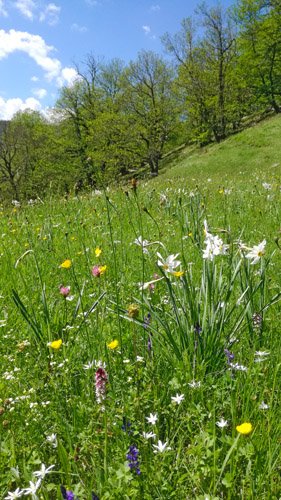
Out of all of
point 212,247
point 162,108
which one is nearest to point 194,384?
point 212,247

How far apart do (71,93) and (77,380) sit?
4692 cm

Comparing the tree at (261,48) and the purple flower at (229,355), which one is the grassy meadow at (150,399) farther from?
the tree at (261,48)

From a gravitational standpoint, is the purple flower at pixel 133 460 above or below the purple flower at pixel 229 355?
below

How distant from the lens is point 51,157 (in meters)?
41.6

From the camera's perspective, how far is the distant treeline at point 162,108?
35094 mm

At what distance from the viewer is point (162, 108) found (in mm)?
38312

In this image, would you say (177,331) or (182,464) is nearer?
(182,464)

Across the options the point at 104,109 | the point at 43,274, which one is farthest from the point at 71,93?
the point at 43,274

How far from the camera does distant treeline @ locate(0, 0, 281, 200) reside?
115 ft

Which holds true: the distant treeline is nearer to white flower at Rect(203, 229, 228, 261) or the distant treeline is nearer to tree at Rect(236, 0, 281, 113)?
tree at Rect(236, 0, 281, 113)

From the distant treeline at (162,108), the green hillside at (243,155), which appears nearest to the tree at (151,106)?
the distant treeline at (162,108)

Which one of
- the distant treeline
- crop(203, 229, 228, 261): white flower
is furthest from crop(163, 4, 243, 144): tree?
crop(203, 229, 228, 261): white flower

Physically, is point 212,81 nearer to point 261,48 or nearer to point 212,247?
point 261,48

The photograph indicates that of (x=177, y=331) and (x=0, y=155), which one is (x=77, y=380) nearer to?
(x=177, y=331)
